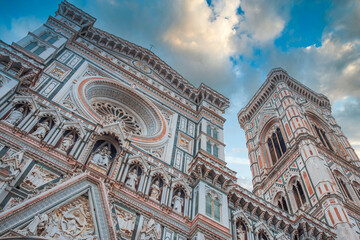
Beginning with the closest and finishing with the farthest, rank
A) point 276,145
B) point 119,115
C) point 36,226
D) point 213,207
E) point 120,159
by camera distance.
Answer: point 36,226
point 120,159
point 213,207
point 119,115
point 276,145

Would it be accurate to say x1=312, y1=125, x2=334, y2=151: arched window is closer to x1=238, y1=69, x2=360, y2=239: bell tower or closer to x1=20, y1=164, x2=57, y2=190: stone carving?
x1=238, y1=69, x2=360, y2=239: bell tower

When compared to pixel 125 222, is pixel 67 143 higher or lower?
higher

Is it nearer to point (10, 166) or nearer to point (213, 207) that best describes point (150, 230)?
point (213, 207)

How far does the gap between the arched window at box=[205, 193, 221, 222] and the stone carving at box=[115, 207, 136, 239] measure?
2.37m

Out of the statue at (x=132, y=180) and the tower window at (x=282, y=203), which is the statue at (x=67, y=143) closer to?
the statue at (x=132, y=180)

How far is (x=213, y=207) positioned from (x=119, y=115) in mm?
5461

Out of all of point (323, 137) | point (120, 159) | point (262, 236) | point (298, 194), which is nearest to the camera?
point (120, 159)

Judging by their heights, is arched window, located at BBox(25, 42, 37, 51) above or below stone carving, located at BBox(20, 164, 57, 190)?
above

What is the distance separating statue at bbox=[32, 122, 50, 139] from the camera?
29.8 feet

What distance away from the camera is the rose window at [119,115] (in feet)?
42.4

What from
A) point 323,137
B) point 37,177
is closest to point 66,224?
point 37,177

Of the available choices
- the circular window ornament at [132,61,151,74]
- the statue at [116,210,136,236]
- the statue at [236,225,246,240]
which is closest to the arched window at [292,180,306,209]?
the statue at [236,225,246,240]

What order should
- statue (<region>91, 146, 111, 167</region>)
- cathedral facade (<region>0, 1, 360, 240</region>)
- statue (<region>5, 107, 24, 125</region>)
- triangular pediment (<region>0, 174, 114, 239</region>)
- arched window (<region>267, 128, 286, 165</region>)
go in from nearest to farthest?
triangular pediment (<region>0, 174, 114, 239</region>)
cathedral facade (<region>0, 1, 360, 240</region>)
statue (<region>5, 107, 24, 125</region>)
statue (<region>91, 146, 111, 167</region>)
arched window (<region>267, 128, 286, 165</region>)

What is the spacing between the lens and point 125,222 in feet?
27.7
